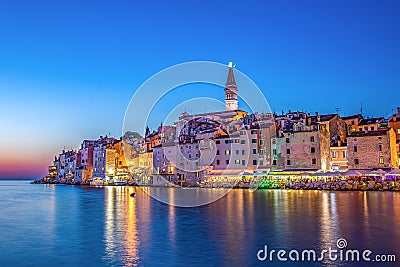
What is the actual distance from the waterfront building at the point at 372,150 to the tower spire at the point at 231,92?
119 feet

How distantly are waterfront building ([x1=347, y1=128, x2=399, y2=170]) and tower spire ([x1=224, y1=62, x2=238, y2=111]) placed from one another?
36.2m

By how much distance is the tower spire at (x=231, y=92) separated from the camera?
3041 inches

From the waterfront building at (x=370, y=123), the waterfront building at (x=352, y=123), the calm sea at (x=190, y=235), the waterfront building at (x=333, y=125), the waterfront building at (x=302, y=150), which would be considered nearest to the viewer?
the calm sea at (x=190, y=235)

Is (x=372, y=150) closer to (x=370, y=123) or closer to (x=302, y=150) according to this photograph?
(x=302, y=150)

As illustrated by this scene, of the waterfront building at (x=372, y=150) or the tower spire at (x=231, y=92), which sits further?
the tower spire at (x=231, y=92)

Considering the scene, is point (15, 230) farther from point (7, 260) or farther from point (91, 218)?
point (7, 260)

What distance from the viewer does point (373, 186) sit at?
39.8 m

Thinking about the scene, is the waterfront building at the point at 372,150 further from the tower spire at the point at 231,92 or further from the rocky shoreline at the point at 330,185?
the tower spire at the point at 231,92

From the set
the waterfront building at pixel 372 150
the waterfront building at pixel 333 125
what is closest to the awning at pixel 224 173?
the waterfront building at pixel 333 125

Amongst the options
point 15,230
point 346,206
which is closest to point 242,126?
point 346,206

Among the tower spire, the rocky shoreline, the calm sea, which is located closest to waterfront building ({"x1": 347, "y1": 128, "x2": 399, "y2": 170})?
the rocky shoreline

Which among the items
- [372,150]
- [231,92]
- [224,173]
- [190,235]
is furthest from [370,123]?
[190,235]

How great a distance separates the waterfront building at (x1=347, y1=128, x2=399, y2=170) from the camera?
40.6 m

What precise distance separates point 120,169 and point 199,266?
220 feet
